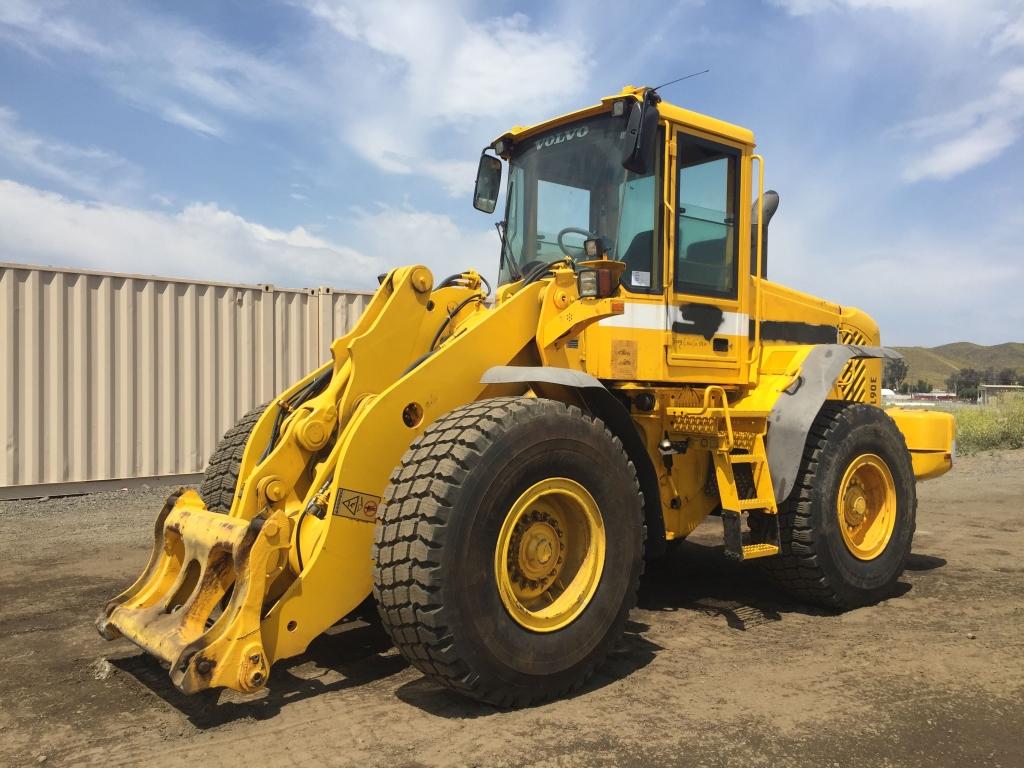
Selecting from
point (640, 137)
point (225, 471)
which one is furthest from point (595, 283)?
point (225, 471)

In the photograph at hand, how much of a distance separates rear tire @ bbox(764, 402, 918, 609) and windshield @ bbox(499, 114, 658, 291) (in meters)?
1.64

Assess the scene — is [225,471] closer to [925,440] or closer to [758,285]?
[758,285]

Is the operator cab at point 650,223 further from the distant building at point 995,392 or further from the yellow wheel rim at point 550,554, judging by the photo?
the distant building at point 995,392

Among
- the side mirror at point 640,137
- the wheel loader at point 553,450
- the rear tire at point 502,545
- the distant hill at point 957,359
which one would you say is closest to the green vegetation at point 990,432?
the wheel loader at point 553,450

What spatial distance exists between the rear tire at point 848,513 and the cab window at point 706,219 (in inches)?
46.2

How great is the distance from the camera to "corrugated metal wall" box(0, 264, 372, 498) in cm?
934

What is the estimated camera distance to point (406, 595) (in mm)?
3301

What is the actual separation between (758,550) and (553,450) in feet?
6.20

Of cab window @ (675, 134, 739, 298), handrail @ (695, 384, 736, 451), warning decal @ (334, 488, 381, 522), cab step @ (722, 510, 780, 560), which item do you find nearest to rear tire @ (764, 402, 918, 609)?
cab step @ (722, 510, 780, 560)

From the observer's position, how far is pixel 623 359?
482 centimetres

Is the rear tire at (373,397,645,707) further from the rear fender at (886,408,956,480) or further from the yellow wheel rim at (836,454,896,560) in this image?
the rear fender at (886,408,956,480)

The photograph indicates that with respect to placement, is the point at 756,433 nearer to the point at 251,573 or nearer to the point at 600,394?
the point at 600,394

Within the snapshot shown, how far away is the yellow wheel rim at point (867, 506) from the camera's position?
5555 mm

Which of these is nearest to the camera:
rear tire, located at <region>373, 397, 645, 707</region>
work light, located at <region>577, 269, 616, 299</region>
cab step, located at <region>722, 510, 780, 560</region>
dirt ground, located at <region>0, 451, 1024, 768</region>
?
dirt ground, located at <region>0, 451, 1024, 768</region>
